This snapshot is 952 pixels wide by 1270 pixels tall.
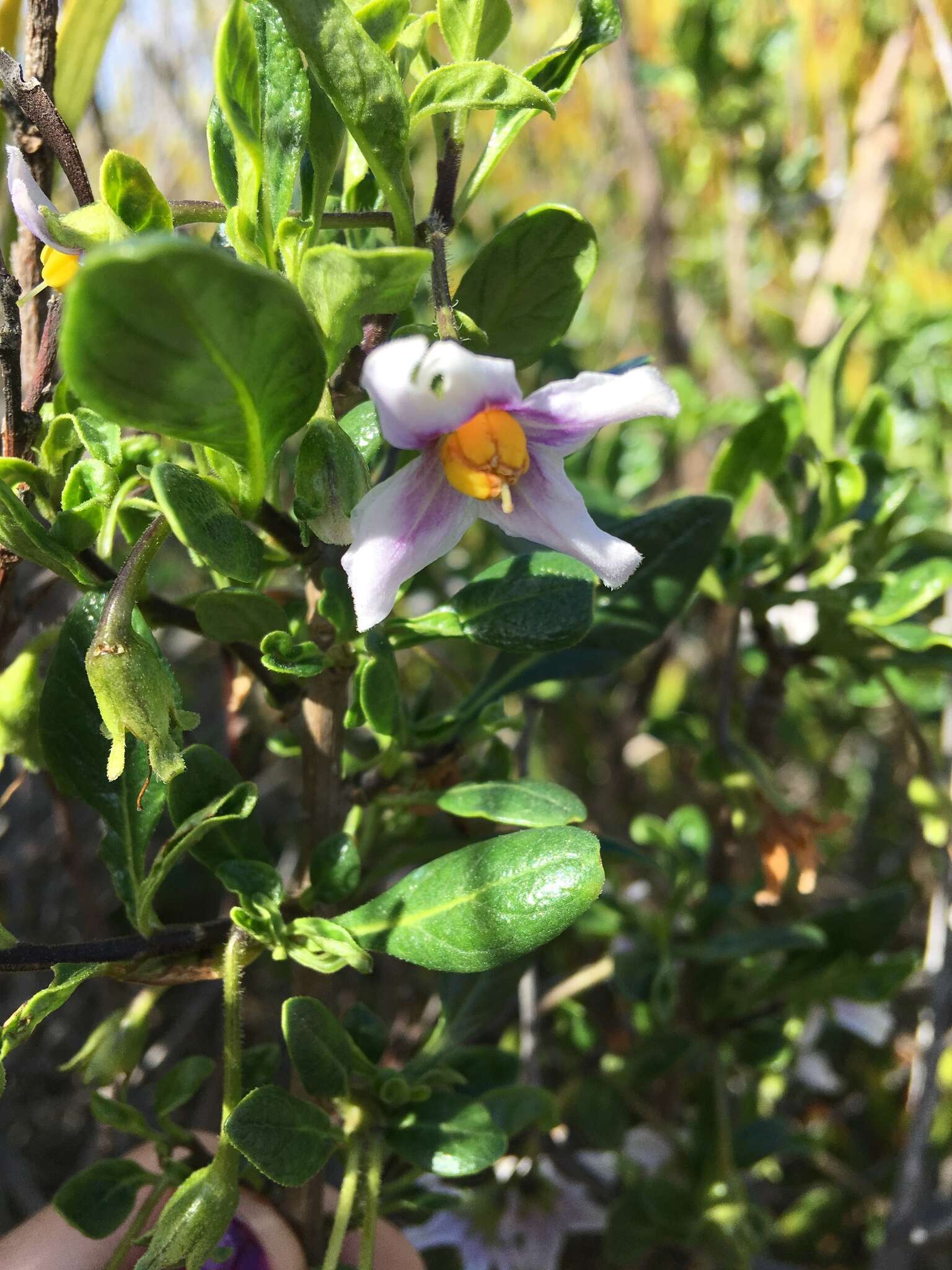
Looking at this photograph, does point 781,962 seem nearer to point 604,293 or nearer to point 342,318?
point 342,318

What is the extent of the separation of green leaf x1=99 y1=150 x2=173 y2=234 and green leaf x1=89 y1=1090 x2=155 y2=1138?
0.57 m

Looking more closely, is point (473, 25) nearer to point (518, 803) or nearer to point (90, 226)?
point (90, 226)

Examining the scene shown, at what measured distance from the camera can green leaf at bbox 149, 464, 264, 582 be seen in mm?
507

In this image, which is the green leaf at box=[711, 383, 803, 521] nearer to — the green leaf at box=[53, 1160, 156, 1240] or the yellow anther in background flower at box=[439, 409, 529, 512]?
the yellow anther in background flower at box=[439, 409, 529, 512]

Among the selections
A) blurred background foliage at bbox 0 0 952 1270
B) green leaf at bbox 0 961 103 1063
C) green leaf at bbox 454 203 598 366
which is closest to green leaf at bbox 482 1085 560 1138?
blurred background foliage at bbox 0 0 952 1270

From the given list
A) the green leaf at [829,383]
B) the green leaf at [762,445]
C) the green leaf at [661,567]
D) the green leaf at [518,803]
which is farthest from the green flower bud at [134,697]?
the green leaf at [829,383]

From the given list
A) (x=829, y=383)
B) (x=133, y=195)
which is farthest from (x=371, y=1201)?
(x=829, y=383)

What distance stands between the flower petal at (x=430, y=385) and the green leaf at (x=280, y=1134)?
0.41 metres

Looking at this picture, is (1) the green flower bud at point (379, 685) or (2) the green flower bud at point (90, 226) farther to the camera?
(1) the green flower bud at point (379, 685)

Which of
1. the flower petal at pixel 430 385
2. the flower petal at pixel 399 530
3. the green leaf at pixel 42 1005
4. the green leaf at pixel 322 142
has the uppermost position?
the green leaf at pixel 322 142

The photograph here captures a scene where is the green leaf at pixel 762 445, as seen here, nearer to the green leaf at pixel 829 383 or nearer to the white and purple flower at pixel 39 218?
the green leaf at pixel 829 383

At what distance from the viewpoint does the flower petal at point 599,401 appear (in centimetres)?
56

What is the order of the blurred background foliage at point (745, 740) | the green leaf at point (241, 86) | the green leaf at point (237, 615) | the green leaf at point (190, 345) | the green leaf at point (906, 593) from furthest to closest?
1. the blurred background foliage at point (745, 740)
2. the green leaf at point (906, 593)
3. the green leaf at point (237, 615)
4. the green leaf at point (241, 86)
5. the green leaf at point (190, 345)

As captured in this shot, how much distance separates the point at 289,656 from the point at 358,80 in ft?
1.06
